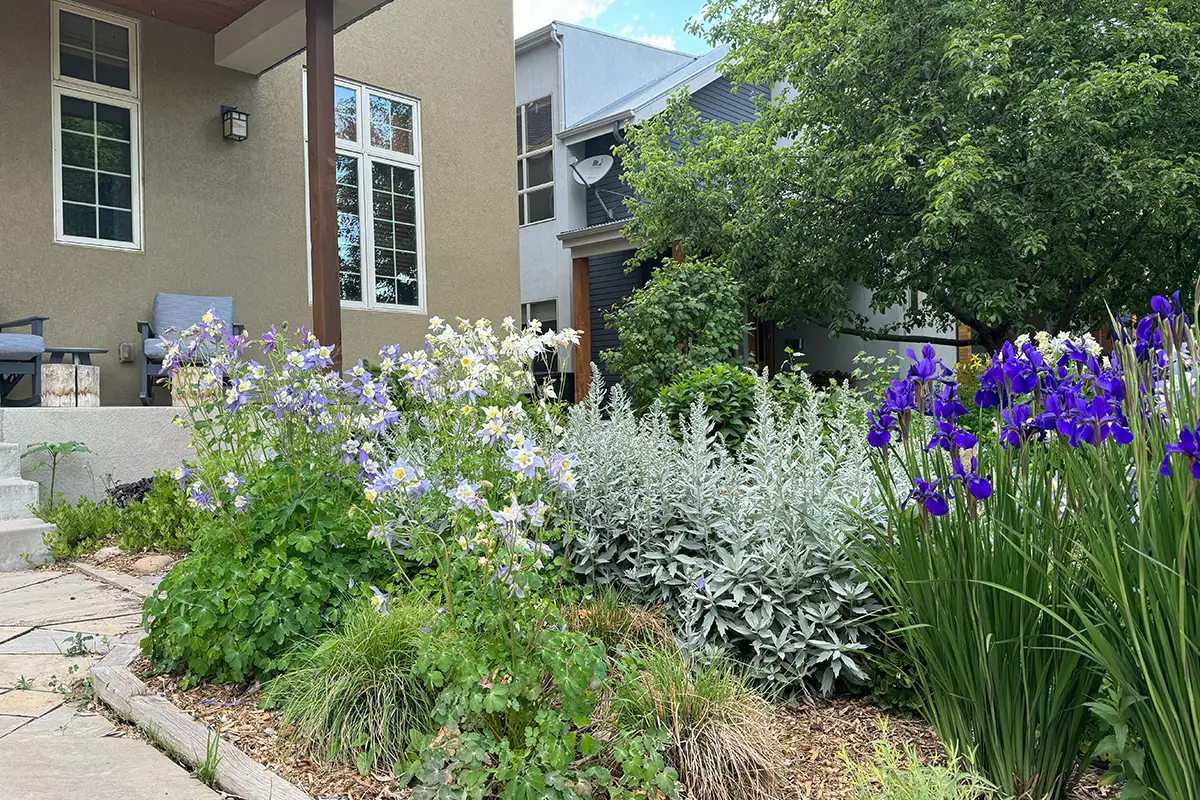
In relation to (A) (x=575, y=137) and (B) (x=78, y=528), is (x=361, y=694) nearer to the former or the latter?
(B) (x=78, y=528)

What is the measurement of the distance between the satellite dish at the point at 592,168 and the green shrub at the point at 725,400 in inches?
326

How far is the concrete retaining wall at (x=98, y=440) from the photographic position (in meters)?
5.14

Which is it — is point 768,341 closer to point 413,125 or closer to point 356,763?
point 413,125

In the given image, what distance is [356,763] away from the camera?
6.89ft

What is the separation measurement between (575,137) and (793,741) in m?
12.5

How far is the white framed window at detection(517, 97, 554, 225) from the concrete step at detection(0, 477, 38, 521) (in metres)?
10.2

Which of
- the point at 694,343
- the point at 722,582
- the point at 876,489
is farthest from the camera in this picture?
the point at 694,343

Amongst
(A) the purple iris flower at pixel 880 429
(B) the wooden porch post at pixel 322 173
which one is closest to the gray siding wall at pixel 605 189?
(B) the wooden porch post at pixel 322 173

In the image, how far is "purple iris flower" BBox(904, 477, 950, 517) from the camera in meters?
1.83

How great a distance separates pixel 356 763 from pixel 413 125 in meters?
7.14

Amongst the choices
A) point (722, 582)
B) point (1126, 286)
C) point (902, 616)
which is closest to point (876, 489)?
point (722, 582)

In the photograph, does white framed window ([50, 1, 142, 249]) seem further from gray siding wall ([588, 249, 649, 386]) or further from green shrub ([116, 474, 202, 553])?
gray siding wall ([588, 249, 649, 386])

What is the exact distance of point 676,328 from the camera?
862 cm

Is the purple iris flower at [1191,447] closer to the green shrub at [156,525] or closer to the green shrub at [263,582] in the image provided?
Result: the green shrub at [263,582]
